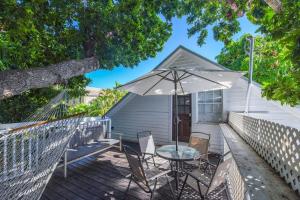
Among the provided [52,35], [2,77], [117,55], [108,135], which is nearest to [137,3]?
[117,55]

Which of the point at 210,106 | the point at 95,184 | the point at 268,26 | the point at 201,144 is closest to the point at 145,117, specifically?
the point at 210,106

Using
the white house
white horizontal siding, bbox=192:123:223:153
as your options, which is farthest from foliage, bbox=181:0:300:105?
white horizontal siding, bbox=192:123:223:153

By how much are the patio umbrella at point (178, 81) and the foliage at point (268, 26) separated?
0.86 meters

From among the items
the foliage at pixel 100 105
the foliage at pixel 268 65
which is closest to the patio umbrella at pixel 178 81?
the foliage at pixel 268 65

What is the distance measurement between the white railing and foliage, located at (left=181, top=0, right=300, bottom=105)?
10.8 ft

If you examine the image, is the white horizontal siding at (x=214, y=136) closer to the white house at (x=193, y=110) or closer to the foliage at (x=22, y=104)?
the white house at (x=193, y=110)

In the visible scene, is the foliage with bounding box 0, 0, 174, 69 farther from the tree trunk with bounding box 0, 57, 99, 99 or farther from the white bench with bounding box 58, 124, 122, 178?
the white bench with bounding box 58, 124, 122, 178

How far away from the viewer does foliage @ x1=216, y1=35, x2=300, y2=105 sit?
1.34 m

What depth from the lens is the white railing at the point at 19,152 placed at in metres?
2.52

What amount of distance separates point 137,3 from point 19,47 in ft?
12.2

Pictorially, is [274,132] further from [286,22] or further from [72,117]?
[72,117]

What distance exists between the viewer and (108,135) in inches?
232

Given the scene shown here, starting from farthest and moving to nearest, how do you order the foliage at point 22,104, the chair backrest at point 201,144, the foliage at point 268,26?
the foliage at point 22,104 < the chair backrest at point 201,144 < the foliage at point 268,26

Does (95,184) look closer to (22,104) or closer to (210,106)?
(210,106)
